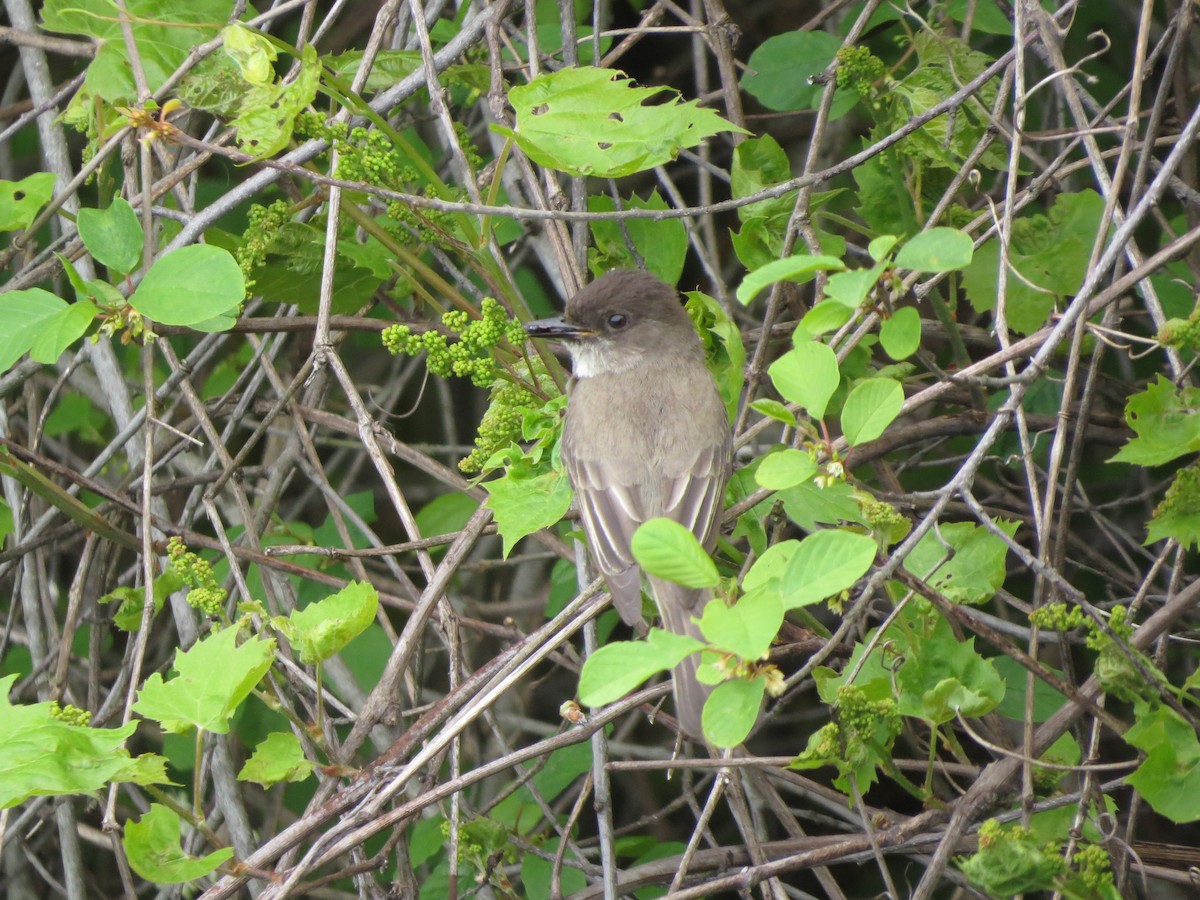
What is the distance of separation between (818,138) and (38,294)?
2.00 metres

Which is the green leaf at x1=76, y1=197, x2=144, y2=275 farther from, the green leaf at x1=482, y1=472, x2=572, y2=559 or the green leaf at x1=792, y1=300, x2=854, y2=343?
the green leaf at x1=792, y1=300, x2=854, y2=343

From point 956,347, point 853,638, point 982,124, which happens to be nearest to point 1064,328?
point 956,347

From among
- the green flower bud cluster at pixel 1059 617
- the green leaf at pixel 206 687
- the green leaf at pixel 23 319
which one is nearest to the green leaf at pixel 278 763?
the green leaf at pixel 206 687

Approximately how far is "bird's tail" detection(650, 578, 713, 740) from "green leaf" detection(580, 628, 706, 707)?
95 centimetres

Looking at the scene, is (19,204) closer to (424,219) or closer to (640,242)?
(424,219)

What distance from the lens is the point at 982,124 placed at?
3684 millimetres

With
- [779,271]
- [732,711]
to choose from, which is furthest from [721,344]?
[732,711]

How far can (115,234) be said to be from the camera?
2969mm

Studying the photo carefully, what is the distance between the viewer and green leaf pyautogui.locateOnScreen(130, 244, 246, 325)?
2760 millimetres

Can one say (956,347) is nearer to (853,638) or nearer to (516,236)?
(853,638)

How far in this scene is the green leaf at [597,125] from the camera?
2.81 meters

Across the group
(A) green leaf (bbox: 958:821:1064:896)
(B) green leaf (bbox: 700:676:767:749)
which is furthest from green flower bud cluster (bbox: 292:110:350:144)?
(A) green leaf (bbox: 958:821:1064:896)

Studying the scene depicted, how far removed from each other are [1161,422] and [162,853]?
7.53 ft

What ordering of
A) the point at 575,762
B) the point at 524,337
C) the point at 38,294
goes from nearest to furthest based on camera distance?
the point at 38,294 → the point at 524,337 → the point at 575,762
